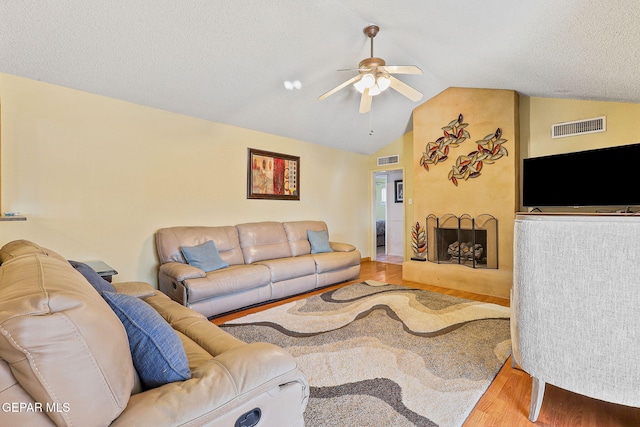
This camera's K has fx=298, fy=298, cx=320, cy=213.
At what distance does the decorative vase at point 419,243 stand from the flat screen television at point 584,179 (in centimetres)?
146

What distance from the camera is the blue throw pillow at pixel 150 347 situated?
100 centimetres

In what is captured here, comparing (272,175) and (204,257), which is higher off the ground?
(272,175)

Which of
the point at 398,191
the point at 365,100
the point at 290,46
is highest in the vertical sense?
the point at 290,46

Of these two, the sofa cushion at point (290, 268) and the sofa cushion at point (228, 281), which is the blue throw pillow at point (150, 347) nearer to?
the sofa cushion at point (228, 281)

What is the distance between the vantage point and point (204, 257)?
339 cm

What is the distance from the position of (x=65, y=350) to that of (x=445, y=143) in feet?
15.8

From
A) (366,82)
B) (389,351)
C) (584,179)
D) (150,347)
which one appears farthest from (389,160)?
(150,347)

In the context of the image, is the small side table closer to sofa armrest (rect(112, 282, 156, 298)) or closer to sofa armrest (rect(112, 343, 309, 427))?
sofa armrest (rect(112, 282, 156, 298))

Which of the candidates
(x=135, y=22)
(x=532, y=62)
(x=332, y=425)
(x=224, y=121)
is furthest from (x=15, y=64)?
(x=532, y=62)

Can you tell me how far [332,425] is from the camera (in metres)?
1.54

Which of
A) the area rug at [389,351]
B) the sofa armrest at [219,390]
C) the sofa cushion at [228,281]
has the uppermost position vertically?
the sofa armrest at [219,390]

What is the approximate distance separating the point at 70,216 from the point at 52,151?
64 cm

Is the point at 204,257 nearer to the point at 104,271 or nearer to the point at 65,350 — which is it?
the point at 104,271

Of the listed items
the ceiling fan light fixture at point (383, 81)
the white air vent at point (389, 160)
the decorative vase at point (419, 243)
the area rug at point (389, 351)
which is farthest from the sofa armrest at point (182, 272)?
the white air vent at point (389, 160)
